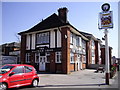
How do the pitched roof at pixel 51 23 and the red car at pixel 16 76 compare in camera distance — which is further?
the pitched roof at pixel 51 23

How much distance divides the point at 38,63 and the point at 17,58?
547 inches

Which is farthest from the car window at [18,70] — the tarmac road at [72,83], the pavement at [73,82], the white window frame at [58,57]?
the white window frame at [58,57]

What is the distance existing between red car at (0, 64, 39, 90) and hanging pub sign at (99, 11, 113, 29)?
7007mm

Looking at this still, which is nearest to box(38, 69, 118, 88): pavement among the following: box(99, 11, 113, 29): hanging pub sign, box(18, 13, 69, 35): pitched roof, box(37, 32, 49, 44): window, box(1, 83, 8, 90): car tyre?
box(1, 83, 8, 90): car tyre

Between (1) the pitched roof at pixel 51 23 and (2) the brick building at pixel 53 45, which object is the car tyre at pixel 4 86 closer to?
(2) the brick building at pixel 53 45

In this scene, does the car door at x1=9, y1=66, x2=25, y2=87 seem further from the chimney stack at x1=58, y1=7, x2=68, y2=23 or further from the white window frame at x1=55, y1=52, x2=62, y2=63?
the chimney stack at x1=58, y1=7, x2=68, y2=23

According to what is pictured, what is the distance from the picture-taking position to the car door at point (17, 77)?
885cm

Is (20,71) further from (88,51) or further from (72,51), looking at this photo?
(88,51)

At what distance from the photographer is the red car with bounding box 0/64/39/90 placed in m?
8.56

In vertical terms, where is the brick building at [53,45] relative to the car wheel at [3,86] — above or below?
above

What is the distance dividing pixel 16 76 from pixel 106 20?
8603 mm

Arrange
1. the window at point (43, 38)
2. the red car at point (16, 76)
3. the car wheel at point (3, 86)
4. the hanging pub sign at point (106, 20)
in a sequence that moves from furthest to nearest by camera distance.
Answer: the window at point (43, 38) < the hanging pub sign at point (106, 20) < the red car at point (16, 76) < the car wheel at point (3, 86)

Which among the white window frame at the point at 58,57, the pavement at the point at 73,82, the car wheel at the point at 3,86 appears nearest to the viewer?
the car wheel at the point at 3,86

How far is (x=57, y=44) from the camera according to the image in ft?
72.1
